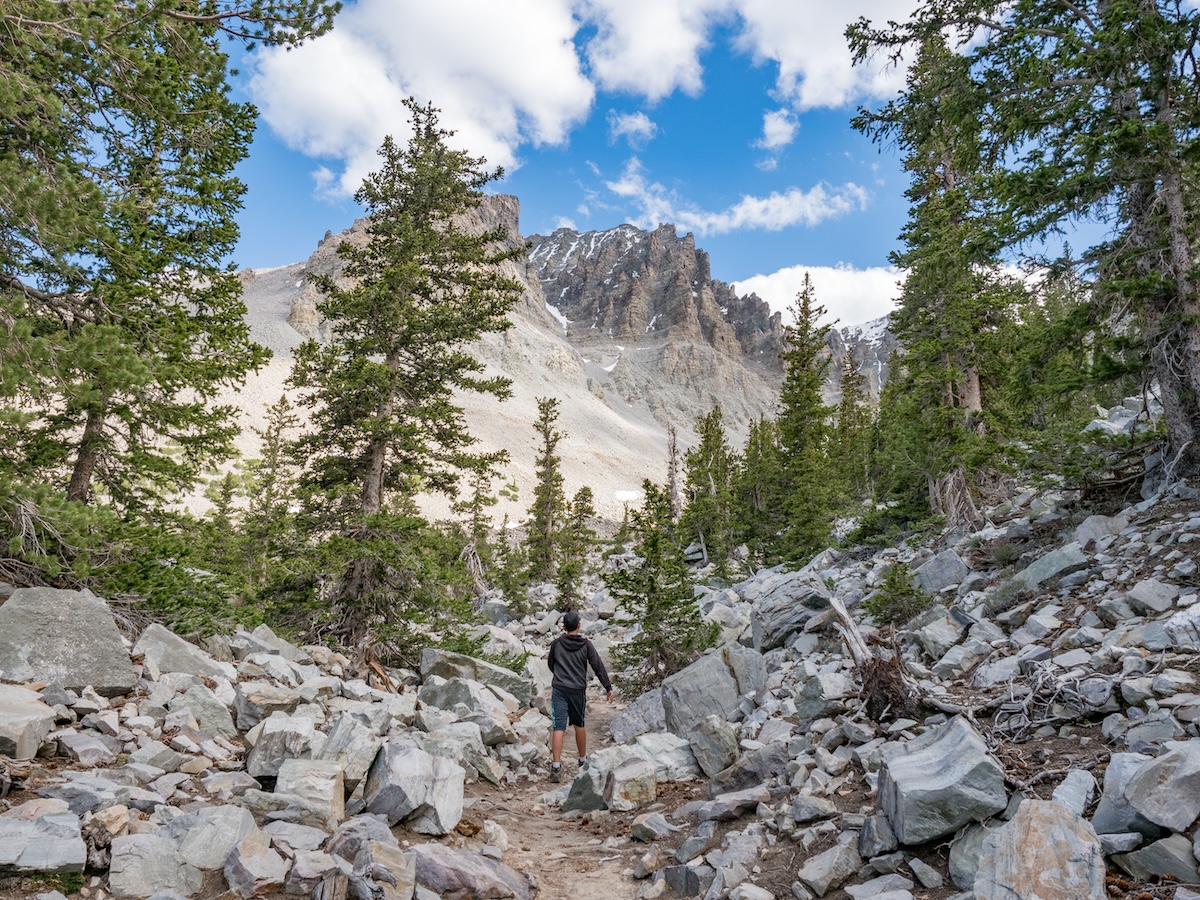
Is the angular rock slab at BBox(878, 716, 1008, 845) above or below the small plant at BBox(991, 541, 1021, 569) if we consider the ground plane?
below

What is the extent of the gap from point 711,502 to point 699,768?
2690 centimetres

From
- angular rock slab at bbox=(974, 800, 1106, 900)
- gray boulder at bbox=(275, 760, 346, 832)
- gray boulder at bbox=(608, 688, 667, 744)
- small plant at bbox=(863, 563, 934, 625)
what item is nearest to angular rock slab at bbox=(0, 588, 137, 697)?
gray boulder at bbox=(275, 760, 346, 832)

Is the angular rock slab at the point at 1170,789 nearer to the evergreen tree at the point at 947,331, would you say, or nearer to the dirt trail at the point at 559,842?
the dirt trail at the point at 559,842

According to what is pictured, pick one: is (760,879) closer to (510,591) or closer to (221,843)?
(221,843)

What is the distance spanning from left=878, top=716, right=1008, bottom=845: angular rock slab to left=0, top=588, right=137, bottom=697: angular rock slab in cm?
746

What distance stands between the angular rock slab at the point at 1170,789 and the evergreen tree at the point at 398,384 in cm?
1142

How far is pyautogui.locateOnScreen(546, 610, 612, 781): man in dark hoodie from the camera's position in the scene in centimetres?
943

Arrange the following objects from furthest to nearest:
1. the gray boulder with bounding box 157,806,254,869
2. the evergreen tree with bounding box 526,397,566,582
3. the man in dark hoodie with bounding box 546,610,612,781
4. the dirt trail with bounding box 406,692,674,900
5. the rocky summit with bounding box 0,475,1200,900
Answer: the evergreen tree with bounding box 526,397,566,582 → the man in dark hoodie with bounding box 546,610,612,781 → the dirt trail with bounding box 406,692,674,900 → the gray boulder with bounding box 157,806,254,869 → the rocky summit with bounding box 0,475,1200,900

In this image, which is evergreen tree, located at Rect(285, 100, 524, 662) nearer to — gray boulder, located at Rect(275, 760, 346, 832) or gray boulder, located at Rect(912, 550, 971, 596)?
gray boulder, located at Rect(275, 760, 346, 832)

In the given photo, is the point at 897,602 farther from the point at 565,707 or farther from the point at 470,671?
the point at 470,671

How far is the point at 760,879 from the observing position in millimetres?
4621

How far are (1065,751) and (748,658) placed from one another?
6.00m

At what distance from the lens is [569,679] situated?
9.43 meters

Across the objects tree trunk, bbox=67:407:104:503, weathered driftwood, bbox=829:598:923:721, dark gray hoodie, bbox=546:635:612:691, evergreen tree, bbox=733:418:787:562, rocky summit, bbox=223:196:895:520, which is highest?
rocky summit, bbox=223:196:895:520
